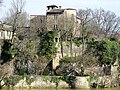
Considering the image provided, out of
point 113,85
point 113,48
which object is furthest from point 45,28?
point 113,85

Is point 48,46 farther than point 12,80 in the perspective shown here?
Yes

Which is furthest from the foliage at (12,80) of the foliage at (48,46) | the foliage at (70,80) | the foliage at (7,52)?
the foliage at (48,46)

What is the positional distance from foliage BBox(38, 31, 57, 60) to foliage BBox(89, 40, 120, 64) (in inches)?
226

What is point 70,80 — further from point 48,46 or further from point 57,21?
point 57,21

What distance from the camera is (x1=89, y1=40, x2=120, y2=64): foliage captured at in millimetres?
53312

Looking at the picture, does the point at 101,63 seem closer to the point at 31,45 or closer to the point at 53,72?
the point at 53,72

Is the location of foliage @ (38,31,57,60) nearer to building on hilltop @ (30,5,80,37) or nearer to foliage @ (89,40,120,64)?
building on hilltop @ (30,5,80,37)

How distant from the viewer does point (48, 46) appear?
5406 cm

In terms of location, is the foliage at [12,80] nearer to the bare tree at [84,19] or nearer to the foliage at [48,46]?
the foliage at [48,46]

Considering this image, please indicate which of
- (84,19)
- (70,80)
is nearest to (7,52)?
(70,80)

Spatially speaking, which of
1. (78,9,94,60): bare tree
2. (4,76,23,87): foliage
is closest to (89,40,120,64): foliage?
(78,9,94,60): bare tree

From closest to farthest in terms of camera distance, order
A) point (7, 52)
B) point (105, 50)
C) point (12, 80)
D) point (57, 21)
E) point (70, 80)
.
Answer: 1. point (12, 80)
2. point (70, 80)
3. point (7, 52)
4. point (105, 50)
5. point (57, 21)

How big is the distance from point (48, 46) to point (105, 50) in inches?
329

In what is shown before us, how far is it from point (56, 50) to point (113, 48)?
27.7 ft
